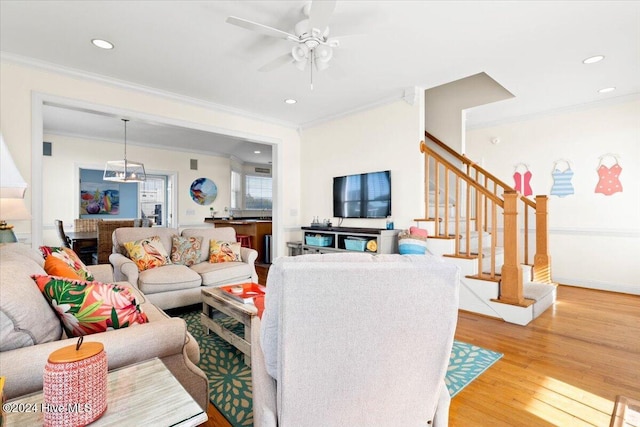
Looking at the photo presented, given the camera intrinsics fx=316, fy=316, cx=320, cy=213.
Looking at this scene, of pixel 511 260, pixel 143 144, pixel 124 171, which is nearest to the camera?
pixel 511 260

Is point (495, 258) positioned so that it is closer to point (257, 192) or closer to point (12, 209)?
point (12, 209)

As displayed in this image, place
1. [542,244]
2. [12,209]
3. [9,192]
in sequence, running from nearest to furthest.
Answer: [9,192] < [12,209] < [542,244]

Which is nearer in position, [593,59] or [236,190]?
[593,59]

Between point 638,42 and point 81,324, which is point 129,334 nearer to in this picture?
point 81,324

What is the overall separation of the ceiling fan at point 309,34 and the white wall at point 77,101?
189cm

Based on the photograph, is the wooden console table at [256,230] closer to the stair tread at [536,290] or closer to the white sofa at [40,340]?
the stair tread at [536,290]

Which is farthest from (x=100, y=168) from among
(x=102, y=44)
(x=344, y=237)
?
(x=344, y=237)

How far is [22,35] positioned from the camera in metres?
2.69

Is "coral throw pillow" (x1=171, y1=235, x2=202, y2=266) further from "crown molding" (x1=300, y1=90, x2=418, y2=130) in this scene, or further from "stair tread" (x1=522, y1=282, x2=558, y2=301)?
"stair tread" (x1=522, y1=282, x2=558, y2=301)

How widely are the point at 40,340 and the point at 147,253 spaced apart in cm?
229

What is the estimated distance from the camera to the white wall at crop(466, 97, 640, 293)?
406 cm

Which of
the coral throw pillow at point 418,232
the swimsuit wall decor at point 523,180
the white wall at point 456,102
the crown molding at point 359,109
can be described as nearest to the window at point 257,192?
the crown molding at point 359,109

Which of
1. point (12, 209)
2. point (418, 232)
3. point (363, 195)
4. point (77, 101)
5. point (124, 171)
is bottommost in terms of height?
point (418, 232)

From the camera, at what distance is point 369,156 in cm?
443
